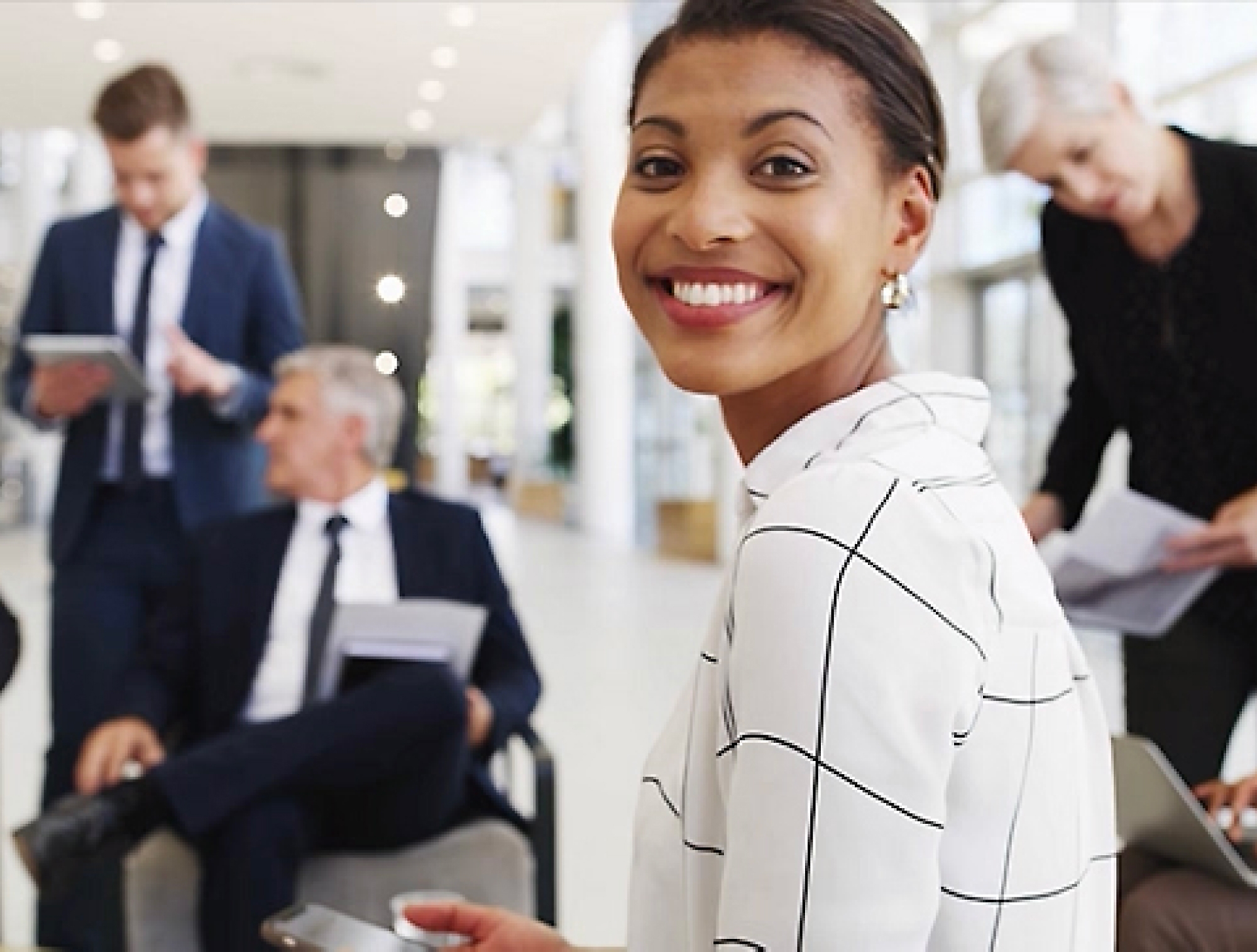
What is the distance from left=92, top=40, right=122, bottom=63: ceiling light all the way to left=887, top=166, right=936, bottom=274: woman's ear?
861 mm

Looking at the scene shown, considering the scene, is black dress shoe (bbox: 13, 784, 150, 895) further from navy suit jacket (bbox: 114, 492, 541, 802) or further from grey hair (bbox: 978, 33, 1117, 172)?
grey hair (bbox: 978, 33, 1117, 172)

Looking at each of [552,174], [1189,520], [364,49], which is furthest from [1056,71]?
[552,174]

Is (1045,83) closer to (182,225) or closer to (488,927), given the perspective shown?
(488,927)

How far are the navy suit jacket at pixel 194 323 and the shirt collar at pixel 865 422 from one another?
144 cm

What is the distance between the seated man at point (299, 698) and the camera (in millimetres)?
2137

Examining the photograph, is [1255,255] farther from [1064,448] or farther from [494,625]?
[494,625]

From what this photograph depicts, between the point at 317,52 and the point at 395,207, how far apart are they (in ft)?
0.87

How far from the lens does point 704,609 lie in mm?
5113

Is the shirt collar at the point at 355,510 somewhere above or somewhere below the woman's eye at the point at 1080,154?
below

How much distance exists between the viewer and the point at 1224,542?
1708mm

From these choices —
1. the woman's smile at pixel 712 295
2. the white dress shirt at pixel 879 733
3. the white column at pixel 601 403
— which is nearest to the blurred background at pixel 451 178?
the woman's smile at pixel 712 295

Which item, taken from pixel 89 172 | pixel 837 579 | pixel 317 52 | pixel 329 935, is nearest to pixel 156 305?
pixel 89 172

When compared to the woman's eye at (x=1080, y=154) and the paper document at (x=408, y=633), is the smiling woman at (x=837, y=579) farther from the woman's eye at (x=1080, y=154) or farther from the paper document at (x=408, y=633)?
the paper document at (x=408, y=633)

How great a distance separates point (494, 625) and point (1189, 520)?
50.4 inches
